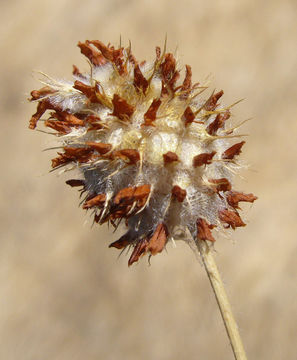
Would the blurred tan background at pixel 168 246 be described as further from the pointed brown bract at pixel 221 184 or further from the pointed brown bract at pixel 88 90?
the pointed brown bract at pixel 88 90

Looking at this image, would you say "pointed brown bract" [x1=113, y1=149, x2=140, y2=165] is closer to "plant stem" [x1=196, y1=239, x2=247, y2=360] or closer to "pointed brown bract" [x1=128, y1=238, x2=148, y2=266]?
"pointed brown bract" [x1=128, y1=238, x2=148, y2=266]

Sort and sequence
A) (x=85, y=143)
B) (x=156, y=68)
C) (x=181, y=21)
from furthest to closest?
(x=181, y=21) < (x=156, y=68) < (x=85, y=143)

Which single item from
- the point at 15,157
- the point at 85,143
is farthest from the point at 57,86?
the point at 15,157

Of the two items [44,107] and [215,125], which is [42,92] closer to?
[44,107]

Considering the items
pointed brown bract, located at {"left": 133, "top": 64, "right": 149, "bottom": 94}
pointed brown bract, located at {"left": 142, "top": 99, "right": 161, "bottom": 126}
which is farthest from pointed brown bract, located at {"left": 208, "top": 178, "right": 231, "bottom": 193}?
pointed brown bract, located at {"left": 133, "top": 64, "right": 149, "bottom": 94}

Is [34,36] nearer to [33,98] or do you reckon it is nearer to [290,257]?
[290,257]
